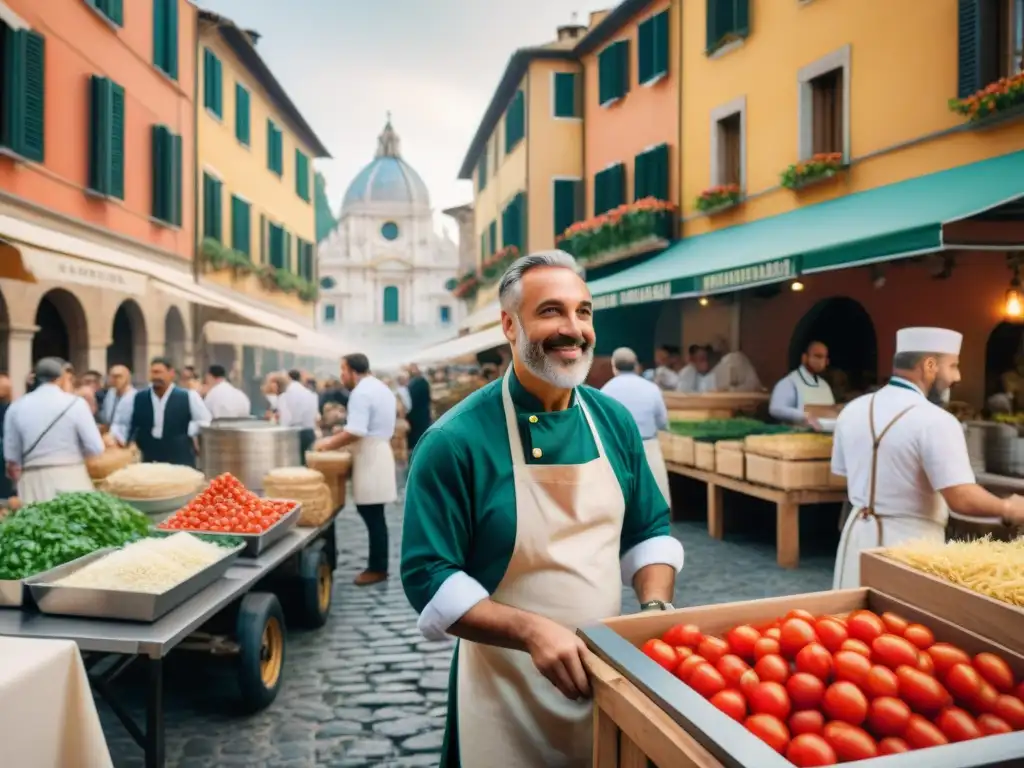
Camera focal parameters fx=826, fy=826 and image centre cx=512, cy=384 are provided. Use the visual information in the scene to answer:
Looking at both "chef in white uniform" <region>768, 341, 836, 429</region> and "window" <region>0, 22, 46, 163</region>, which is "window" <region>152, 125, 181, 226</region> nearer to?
"window" <region>0, 22, 46, 163</region>

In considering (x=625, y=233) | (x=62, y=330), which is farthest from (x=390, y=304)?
(x=62, y=330)

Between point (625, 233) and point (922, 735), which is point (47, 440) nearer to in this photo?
point (922, 735)

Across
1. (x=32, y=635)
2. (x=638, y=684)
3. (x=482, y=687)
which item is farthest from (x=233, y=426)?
(x=638, y=684)

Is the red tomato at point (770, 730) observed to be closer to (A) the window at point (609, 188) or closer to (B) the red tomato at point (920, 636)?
(B) the red tomato at point (920, 636)

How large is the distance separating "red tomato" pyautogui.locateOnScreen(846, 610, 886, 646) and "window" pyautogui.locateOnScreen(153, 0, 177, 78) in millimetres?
17236

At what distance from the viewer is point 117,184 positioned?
14336 mm

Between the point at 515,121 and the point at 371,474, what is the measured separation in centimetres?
1860

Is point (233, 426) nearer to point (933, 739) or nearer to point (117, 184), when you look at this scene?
point (933, 739)

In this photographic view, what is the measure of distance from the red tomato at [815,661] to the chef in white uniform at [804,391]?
7.05 m

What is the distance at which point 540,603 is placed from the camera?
7.06ft

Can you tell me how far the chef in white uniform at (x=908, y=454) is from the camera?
3678mm

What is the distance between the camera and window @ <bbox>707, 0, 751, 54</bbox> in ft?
44.8

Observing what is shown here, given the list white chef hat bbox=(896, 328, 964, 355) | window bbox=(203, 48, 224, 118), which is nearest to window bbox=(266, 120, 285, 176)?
window bbox=(203, 48, 224, 118)

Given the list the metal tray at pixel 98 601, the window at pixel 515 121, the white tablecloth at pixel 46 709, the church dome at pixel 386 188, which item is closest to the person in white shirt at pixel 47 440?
the metal tray at pixel 98 601
